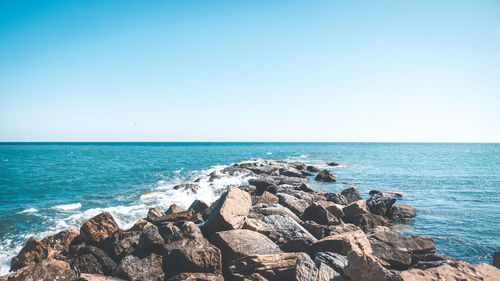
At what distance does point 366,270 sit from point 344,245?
71.7 inches

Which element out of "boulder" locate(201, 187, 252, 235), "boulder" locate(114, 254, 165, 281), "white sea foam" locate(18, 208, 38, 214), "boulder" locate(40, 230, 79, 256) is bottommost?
"white sea foam" locate(18, 208, 38, 214)

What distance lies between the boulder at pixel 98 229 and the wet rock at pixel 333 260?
6225 millimetres

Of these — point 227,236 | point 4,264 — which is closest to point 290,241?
point 227,236

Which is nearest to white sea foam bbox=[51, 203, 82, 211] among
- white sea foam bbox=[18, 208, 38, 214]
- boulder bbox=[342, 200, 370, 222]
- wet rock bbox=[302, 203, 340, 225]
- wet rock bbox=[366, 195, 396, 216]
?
white sea foam bbox=[18, 208, 38, 214]

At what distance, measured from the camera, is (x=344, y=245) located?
6824 mm

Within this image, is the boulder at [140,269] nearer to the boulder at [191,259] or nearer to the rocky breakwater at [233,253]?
the rocky breakwater at [233,253]

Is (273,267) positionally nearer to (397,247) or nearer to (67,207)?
(397,247)

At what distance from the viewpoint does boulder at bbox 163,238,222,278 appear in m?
5.68

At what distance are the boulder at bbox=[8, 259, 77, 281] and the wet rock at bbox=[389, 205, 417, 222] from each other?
42.9 ft

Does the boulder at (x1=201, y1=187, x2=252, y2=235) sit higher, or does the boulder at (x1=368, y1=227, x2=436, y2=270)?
the boulder at (x1=201, y1=187, x2=252, y2=235)

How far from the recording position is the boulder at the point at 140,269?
5.73 m

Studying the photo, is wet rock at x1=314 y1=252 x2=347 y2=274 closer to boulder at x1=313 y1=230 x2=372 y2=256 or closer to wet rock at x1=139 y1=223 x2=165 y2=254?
boulder at x1=313 y1=230 x2=372 y2=256

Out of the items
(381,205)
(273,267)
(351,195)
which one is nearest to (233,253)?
(273,267)

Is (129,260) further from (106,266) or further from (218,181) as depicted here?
(218,181)
